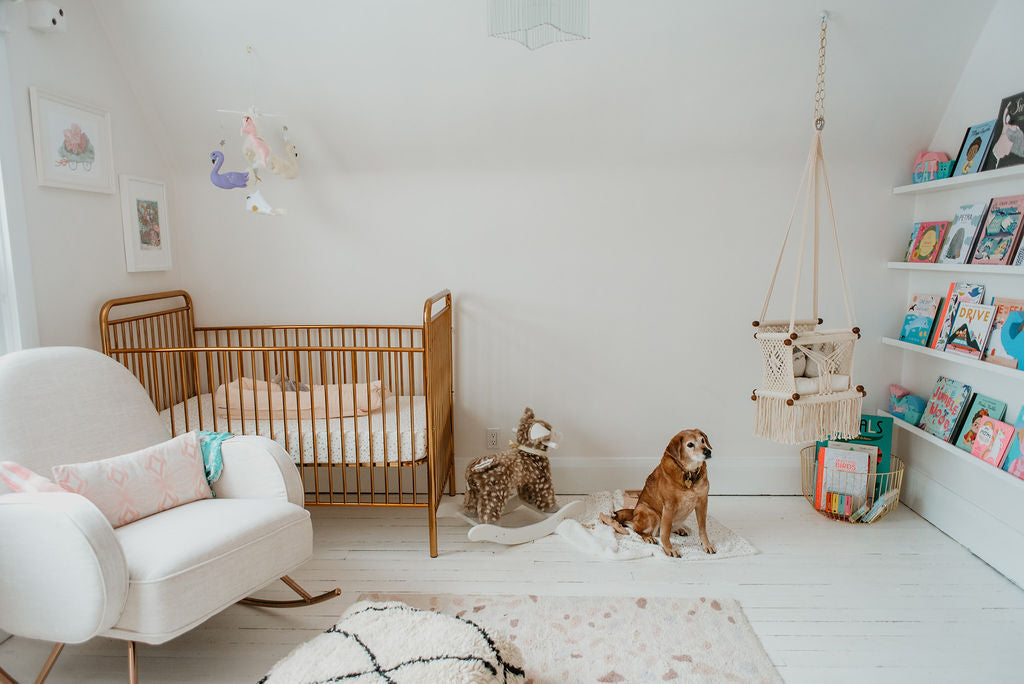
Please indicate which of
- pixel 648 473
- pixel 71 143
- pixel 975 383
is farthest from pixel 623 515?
pixel 71 143

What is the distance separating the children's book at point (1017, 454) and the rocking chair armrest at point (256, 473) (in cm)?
247

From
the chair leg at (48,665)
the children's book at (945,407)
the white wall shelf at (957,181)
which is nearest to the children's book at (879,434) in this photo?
the children's book at (945,407)

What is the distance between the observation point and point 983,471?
250 cm

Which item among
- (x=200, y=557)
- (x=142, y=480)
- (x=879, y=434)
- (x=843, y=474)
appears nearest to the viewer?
(x=200, y=557)

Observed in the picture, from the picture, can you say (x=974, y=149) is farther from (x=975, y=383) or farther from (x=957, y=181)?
(x=975, y=383)

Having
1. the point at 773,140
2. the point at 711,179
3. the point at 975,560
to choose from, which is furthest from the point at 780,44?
the point at 975,560

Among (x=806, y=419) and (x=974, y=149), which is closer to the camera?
(x=806, y=419)

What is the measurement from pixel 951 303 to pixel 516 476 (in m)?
1.95

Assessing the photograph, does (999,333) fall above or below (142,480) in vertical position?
above

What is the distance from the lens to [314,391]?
102 inches

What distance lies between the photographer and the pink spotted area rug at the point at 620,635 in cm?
179

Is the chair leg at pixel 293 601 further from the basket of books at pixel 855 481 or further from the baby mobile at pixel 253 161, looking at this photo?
the basket of books at pixel 855 481

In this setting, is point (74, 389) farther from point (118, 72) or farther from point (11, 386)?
point (118, 72)

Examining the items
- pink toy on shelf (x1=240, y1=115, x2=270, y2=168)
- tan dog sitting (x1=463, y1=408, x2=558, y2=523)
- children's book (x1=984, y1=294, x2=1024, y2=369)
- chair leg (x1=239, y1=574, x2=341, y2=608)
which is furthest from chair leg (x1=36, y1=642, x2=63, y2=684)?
children's book (x1=984, y1=294, x2=1024, y2=369)
